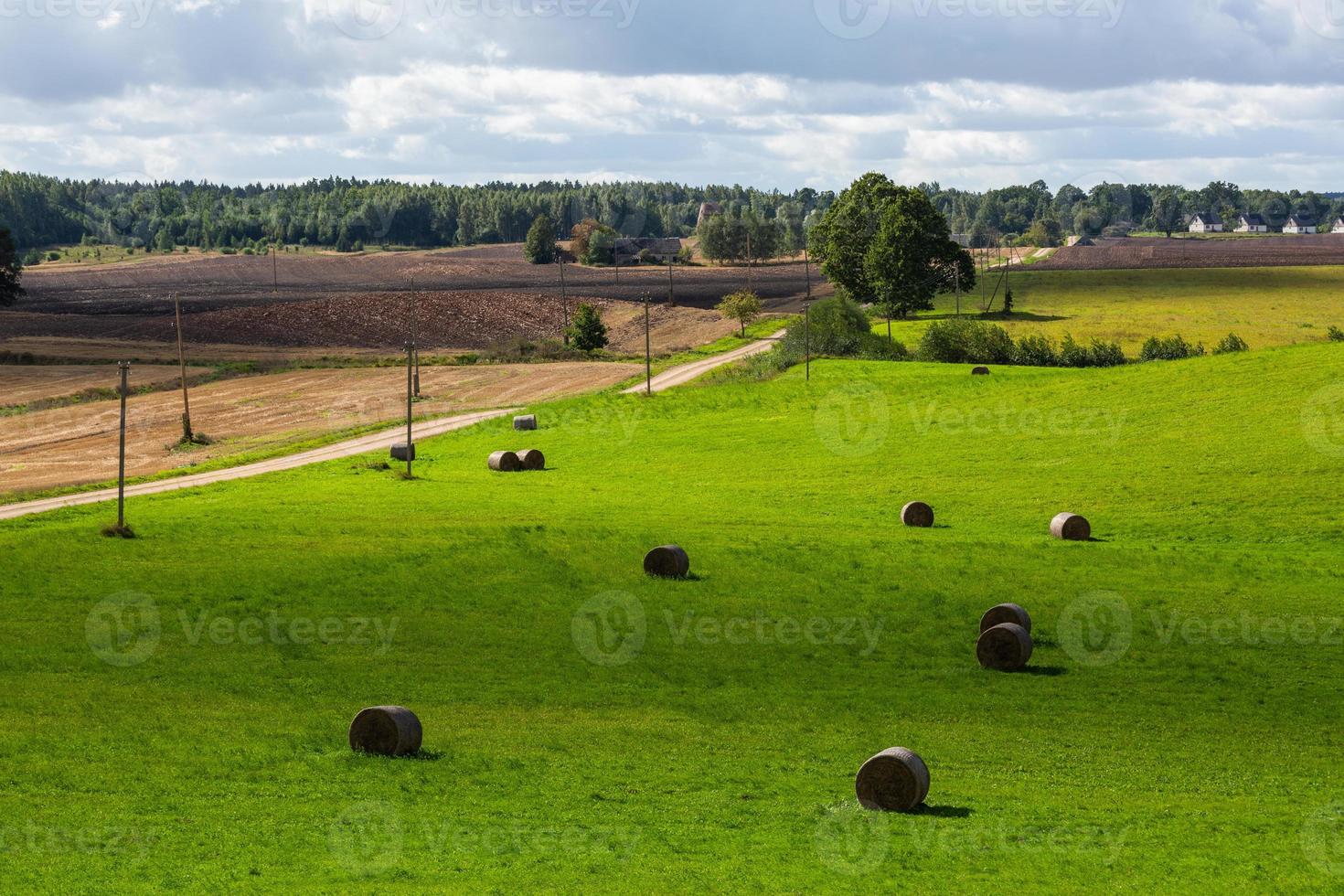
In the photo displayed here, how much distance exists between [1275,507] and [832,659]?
24820 mm

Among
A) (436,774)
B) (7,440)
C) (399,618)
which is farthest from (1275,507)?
(7,440)

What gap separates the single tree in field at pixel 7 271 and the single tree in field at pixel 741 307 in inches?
3456

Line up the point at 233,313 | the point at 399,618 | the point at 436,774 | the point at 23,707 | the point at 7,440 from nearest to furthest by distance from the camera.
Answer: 1. the point at 436,774
2. the point at 23,707
3. the point at 399,618
4. the point at 7,440
5. the point at 233,313

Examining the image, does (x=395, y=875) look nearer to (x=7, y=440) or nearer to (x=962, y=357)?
(x=7, y=440)

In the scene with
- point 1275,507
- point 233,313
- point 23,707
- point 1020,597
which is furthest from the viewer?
point 233,313

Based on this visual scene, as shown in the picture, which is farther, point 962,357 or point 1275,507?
point 962,357

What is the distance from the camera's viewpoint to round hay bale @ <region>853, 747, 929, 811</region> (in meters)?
22.0

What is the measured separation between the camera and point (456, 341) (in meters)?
148

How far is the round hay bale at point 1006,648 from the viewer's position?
33.1m
